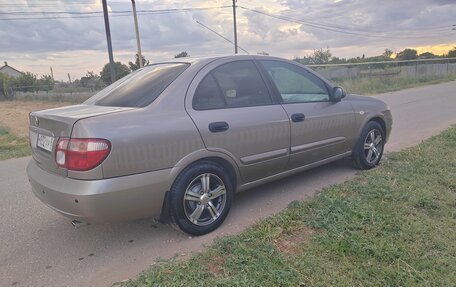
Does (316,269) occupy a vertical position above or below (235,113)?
below

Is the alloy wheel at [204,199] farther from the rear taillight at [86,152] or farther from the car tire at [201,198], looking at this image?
the rear taillight at [86,152]

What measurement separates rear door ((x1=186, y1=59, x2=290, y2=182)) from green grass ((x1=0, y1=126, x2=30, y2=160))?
551cm

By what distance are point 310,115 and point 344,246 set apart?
1.70m

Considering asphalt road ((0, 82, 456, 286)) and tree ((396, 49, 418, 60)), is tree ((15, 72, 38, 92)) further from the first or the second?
tree ((396, 49, 418, 60))

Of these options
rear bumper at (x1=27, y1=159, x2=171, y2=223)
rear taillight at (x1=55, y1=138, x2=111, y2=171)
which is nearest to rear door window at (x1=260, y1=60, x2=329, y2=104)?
rear bumper at (x1=27, y1=159, x2=171, y2=223)

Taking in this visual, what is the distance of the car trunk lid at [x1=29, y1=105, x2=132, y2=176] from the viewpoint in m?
2.79

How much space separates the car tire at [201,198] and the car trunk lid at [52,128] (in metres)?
0.83

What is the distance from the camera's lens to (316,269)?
8.30 feet

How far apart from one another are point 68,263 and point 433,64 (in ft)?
111

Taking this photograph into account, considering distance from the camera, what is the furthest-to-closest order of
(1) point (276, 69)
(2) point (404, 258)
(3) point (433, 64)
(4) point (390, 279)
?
1. (3) point (433, 64)
2. (1) point (276, 69)
3. (2) point (404, 258)
4. (4) point (390, 279)

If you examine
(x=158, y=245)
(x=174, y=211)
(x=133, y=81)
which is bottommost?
(x=158, y=245)

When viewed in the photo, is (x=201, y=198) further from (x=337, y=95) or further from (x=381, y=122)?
(x=381, y=122)

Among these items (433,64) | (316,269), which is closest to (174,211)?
(316,269)

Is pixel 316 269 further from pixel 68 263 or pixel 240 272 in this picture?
pixel 68 263
